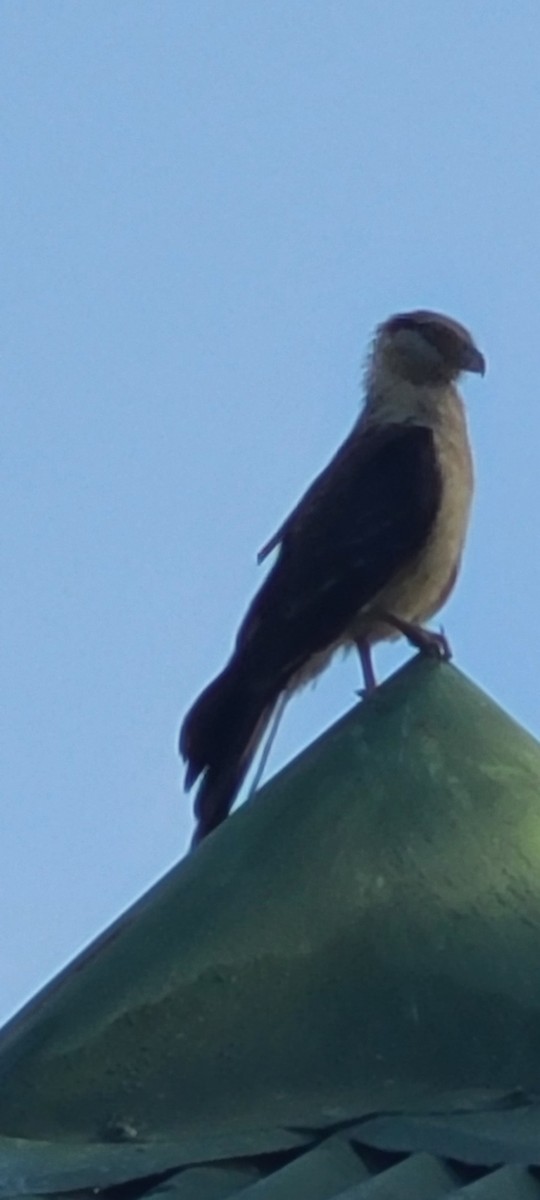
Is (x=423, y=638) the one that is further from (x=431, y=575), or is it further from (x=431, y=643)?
(x=431, y=575)

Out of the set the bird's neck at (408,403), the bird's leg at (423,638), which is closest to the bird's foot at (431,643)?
the bird's leg at (423,638)

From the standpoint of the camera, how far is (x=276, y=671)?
6.97 meters

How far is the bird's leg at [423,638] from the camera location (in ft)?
15.0

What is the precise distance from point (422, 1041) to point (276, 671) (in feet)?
11.6

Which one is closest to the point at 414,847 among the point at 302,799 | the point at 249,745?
the point at 302,799

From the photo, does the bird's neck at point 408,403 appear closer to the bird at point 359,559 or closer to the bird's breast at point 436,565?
the bird at point 359,559

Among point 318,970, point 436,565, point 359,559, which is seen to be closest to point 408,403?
point 436,565

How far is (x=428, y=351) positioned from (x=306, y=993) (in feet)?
17.5

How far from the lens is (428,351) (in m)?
8.63

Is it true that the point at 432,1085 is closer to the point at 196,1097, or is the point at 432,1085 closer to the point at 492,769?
the point at 196,1097

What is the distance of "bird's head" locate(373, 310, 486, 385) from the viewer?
8555 mm

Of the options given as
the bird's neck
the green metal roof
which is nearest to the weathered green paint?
the green metal roof

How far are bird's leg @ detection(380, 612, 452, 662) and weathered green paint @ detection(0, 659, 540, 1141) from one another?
1.73 feet

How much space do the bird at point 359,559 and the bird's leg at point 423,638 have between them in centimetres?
2
